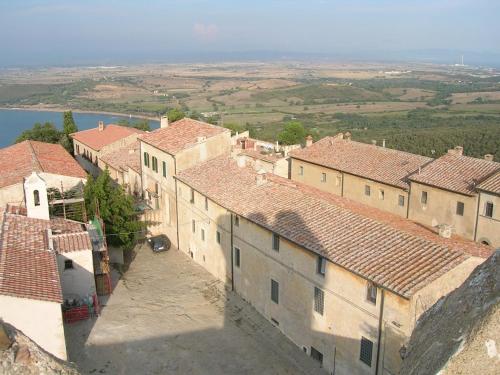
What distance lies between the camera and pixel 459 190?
28328 mm

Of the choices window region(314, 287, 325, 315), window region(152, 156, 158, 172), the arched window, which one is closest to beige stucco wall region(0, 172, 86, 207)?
window region(152, 156, 158, 172)

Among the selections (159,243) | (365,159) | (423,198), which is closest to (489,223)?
(423,198)

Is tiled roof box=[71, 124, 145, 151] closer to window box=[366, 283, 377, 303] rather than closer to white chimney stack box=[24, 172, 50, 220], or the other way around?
white chimney stack box=[24, 172, 50, 220]

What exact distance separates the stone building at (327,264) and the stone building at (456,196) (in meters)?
7.03

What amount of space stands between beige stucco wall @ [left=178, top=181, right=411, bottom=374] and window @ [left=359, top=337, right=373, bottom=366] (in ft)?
0.55

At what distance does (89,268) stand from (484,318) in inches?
841

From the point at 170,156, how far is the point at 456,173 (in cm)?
1730

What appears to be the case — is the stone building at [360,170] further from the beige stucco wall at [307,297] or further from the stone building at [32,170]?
the stone building at [32,170]

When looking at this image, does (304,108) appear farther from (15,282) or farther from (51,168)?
(15,282)

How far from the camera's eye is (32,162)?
109ft

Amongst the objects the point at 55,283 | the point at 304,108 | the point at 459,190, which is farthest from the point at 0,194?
the point at 304,108

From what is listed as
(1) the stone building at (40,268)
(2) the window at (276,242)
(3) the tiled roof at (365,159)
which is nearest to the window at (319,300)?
(2) the window at (276,242)

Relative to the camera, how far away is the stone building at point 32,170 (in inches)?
1144

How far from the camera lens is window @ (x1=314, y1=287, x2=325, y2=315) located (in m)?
19.0
